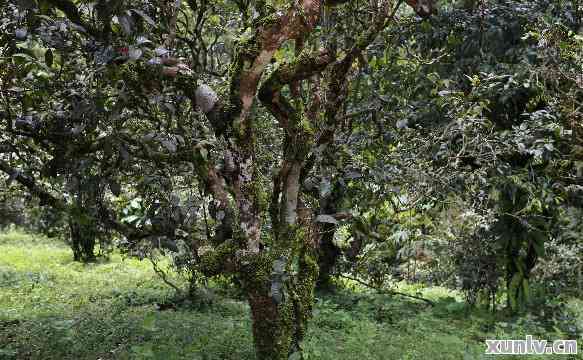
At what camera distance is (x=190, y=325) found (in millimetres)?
4934

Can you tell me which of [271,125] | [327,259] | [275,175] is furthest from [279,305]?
[327,259]

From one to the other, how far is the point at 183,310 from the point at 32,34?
359 centimetres

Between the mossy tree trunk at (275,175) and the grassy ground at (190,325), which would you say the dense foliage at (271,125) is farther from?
the grassy ground at (190,325)

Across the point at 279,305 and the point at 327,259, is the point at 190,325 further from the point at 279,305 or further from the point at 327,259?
the point at 327,259

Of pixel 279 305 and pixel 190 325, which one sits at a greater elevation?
pixel 279 305

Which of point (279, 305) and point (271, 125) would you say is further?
point (271, 125)

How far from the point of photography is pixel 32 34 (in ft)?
9.80

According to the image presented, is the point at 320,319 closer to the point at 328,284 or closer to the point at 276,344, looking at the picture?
the point at 328,284

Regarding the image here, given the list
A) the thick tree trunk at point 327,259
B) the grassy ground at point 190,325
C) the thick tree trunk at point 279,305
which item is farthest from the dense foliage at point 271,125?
the thick tree trunk at point 327,259

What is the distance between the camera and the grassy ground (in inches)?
166

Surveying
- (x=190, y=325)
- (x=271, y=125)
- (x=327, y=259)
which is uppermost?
A: (x=271, y=125)

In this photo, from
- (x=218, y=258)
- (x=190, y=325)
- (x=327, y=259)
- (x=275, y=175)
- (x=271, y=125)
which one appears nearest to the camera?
(x=218, y=258)

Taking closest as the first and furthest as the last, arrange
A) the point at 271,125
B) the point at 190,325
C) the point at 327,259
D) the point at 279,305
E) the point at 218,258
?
1. the point at 218,258
2. the point at 279,305
3. the point at 190,325
4. the point at 271,125
5. the point at 327,259

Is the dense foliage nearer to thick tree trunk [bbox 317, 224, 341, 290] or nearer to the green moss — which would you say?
the green moss
